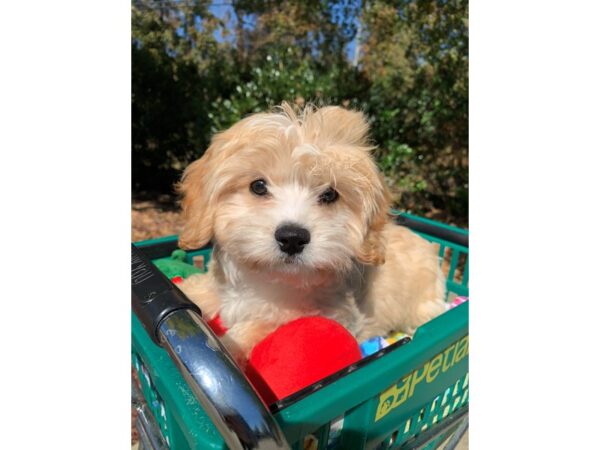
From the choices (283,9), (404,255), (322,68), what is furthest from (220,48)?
(404,255)

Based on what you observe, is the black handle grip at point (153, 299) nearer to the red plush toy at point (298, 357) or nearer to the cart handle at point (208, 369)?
the cart handle at point (208, 369)

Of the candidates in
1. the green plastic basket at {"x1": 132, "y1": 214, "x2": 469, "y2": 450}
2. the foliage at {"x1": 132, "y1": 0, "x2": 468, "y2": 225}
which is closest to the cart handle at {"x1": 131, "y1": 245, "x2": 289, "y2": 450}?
the green plastic basket at {"x1": 132, "y1": 214, "x2": 469, "y2": 450}

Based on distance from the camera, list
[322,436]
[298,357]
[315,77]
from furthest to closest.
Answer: [315,77]
[298,357]
[322,436]

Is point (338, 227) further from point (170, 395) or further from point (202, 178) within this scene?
point (170, 395)

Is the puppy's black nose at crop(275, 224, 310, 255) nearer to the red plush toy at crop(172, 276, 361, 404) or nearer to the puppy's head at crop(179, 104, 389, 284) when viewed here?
the puppy's head at crop(179, 104, 389, 284)

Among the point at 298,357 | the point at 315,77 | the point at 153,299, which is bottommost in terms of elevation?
the point at 298,357

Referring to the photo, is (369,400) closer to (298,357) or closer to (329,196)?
(298,357)

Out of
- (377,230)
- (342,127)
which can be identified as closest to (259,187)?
(342,127)

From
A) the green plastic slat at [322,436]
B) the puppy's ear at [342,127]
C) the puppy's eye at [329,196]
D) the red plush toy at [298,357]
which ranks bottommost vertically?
the red plush toy at [298,357]

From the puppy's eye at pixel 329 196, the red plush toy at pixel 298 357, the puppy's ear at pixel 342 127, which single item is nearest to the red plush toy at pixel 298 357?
the red plush toy at pixel 298 357
